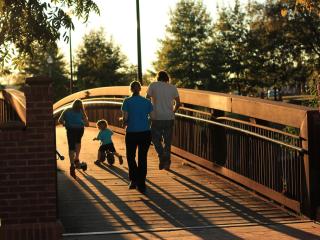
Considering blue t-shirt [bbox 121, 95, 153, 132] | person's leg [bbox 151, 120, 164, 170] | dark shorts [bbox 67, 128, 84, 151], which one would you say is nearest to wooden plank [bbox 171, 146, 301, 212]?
person's leg [bbox 151, 120, 164, 170]

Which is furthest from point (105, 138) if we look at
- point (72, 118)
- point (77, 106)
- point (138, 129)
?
point (138, 129)

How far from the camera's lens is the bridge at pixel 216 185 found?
717cm

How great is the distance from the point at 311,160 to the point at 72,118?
16.6 ft

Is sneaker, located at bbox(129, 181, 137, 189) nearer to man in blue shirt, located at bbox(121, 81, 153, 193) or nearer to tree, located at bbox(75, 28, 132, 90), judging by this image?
man in blue shirt, located at bbox(121, 81, 153, 193)

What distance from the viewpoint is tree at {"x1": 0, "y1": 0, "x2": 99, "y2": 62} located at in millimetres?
14367

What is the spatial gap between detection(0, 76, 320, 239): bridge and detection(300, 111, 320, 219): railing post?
0.04 feet

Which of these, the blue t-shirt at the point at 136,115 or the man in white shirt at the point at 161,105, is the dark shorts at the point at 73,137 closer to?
the man in white shirt at the point at 161,105

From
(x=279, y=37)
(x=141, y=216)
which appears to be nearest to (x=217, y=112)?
(x=141, y=216)

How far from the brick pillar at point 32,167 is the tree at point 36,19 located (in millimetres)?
7584

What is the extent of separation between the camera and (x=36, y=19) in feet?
48.7

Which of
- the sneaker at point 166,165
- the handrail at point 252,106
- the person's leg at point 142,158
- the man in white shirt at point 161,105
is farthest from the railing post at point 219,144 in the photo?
the person's leg at point 142,158

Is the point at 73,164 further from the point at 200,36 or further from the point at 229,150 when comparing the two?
the point at 200,36

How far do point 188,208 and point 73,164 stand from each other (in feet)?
10.2

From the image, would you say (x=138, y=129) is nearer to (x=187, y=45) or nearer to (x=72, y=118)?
(x=72, y=118)
